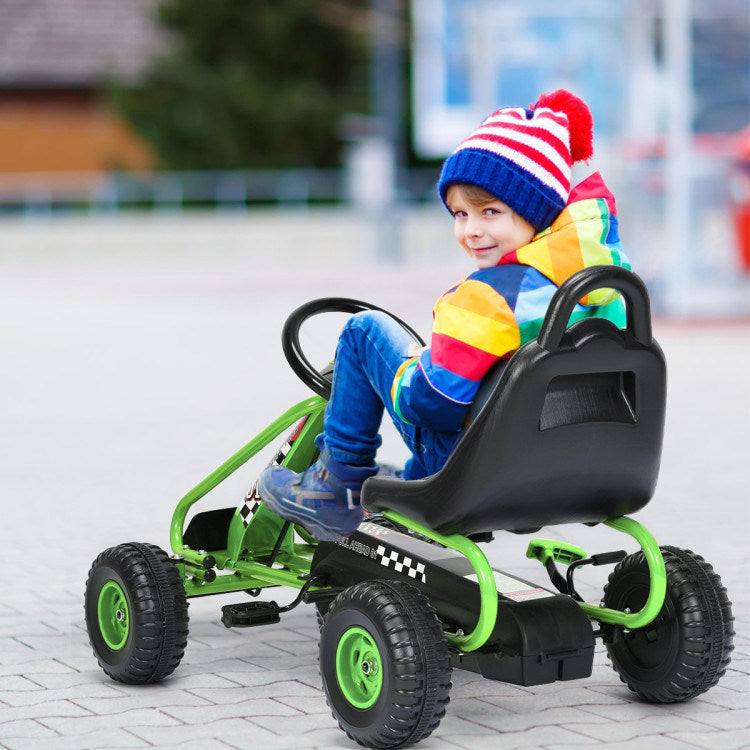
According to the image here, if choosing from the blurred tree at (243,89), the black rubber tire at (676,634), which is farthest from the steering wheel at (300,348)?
the blurred tree at (243,89)

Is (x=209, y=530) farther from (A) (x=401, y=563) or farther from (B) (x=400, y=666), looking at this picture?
(B) (x=400, y=666)

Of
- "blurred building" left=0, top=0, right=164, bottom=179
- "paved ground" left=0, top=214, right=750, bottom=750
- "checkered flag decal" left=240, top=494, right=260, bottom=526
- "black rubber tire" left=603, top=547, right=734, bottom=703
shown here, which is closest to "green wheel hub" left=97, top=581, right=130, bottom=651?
"paved ground" left=0, top=214, right=750, bottom=750

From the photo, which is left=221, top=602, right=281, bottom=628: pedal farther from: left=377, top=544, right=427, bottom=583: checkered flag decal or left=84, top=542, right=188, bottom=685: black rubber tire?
left=377, top=544, right=427, bottom=583: checkered flag decal

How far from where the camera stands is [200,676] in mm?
4113

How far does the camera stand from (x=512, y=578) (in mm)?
3811

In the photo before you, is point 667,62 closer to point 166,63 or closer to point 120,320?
point 120,320

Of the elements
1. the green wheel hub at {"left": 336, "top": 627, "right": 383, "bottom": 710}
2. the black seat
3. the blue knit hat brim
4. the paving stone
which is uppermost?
the blue knit hat brim

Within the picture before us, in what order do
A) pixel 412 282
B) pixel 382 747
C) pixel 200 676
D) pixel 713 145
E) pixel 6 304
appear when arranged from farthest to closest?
1. pixel 412 282
2. pixel 6 304
3. pixel 713 145
4. pixel 200 676
5. pixel 382 747

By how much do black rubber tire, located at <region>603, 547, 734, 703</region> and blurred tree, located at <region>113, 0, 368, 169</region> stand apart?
29924 millimetres

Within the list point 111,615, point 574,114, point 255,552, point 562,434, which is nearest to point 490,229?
point 574,114

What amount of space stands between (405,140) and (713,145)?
21207mm

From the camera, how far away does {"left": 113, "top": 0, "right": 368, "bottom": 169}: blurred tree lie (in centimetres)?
3328

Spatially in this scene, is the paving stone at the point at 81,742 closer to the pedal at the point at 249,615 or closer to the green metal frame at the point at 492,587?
the pedal at the point at 249,615

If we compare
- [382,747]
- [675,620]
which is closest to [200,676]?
[382,747]
